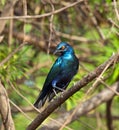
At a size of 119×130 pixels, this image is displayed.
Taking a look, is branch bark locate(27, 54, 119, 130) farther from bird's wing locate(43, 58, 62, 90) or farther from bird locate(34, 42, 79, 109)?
bird's wing locate(43, 58, 62, 90)

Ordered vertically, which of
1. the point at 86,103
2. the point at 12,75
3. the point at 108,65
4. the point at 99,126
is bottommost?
the point at 99,126

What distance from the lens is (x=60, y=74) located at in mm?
4590

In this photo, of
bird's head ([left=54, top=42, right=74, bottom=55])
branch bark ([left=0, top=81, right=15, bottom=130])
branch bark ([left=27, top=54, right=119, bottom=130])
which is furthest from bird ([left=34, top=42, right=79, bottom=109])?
branch bark ([left=27, top=54, right=119, bottom=130])

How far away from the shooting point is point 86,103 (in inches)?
214

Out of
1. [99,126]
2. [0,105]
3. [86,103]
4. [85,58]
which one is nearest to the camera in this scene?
[0,105]

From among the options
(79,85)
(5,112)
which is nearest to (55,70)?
(5,112)

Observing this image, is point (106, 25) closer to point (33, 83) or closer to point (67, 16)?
point (67, 16)

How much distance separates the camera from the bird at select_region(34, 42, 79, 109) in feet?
14.1

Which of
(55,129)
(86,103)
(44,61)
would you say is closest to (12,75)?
(55,129)

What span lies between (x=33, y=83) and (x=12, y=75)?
1258 mm

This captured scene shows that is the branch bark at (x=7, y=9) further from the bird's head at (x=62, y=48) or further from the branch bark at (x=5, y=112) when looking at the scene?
the branch bark at (x=5, y=112)

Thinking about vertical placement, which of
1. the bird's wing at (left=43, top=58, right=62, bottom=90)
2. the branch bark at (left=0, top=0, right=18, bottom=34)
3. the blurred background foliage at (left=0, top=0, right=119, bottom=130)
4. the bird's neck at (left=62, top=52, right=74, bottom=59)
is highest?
the branch bark at (left=0, top=0, right=18, bottom=34)

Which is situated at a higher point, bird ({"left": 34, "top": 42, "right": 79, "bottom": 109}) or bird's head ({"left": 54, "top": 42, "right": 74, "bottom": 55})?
bird's head ({"left": 54, "top": 42, "right": 74, "bottom": 55})

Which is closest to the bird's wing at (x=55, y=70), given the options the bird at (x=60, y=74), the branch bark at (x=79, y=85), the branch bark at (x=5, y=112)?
the bird at (x=60, y=74)
